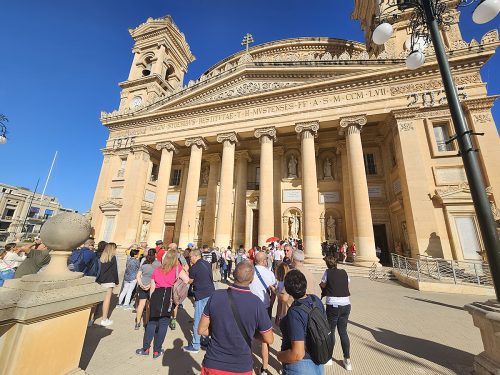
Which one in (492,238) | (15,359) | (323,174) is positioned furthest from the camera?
(323,174)

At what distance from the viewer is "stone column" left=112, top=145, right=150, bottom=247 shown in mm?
18688

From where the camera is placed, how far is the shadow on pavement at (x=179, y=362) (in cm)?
335

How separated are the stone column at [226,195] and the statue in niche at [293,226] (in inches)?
189

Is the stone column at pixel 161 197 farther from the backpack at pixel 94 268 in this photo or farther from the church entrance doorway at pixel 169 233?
the backpack at pixel 94 268

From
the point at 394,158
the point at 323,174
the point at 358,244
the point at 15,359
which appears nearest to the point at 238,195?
the point at 323,174

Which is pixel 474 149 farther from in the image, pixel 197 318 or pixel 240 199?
pixel 240 199

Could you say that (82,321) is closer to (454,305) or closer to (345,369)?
(345,369)

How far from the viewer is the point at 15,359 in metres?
1.96

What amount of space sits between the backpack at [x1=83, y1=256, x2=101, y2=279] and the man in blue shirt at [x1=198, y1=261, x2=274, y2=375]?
14.2 ft

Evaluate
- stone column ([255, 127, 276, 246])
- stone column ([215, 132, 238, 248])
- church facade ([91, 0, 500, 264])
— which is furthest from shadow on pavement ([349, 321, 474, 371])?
stone column ([215, 132, 238, 248])

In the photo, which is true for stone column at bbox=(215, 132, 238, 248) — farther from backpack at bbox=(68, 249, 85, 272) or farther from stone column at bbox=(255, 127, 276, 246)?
backpack at bbox=(68, 249, 85, 272)

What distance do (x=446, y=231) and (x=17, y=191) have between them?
65.9 m

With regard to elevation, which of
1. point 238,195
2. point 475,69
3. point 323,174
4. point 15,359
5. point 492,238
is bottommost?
point 15,359

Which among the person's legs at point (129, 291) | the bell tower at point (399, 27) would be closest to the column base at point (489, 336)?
the person's legs at point (129, 291)
